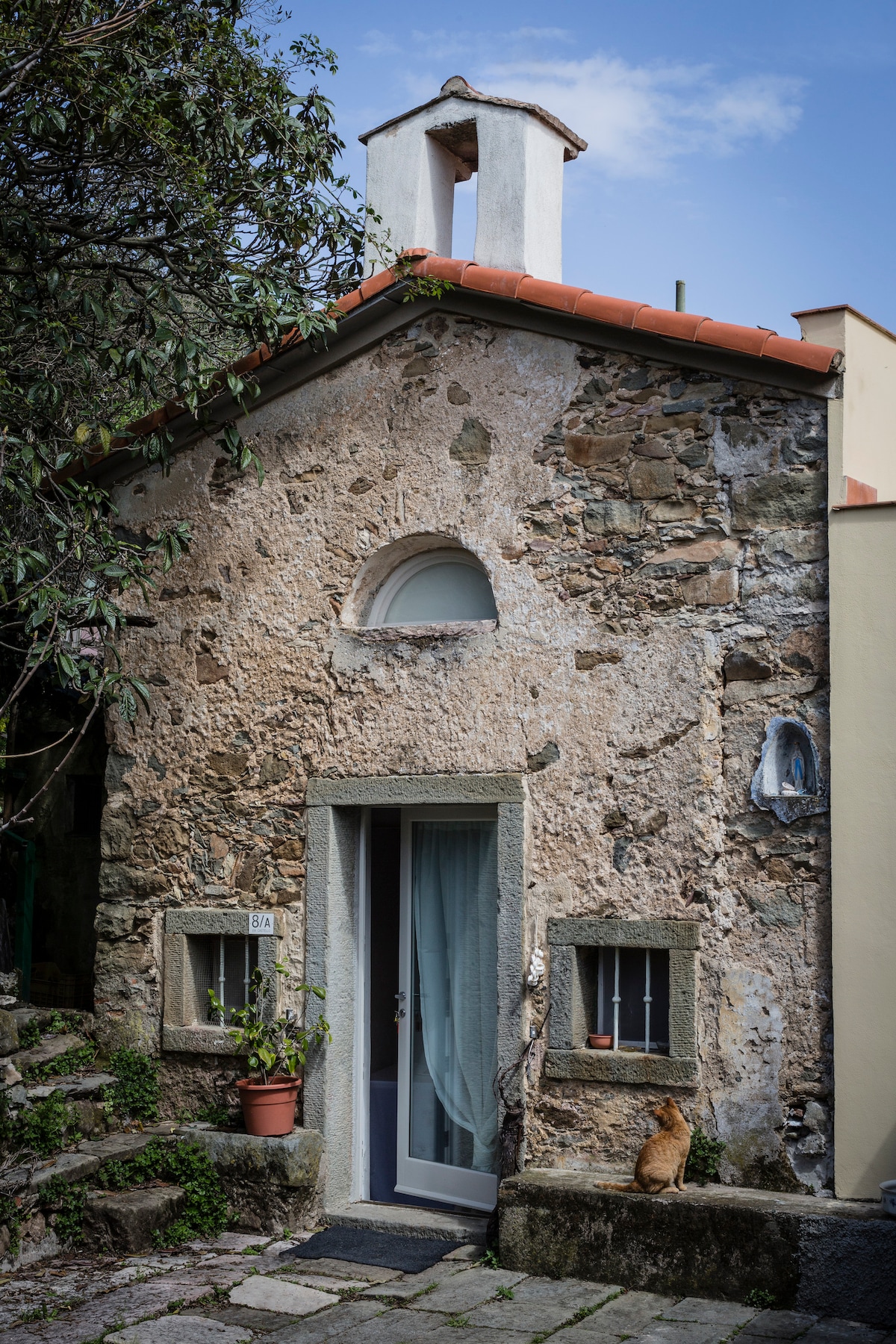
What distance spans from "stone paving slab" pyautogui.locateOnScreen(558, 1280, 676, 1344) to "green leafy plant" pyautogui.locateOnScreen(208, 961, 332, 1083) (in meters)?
1.99

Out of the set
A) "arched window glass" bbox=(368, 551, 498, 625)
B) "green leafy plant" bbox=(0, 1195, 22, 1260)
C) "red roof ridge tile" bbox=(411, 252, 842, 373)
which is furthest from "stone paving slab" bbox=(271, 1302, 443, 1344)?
"red roof ridge tile" bbox=(411, 252, 842, 373)

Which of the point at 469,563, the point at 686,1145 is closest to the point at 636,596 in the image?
→ the point at 469,563

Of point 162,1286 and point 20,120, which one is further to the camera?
point 20,120

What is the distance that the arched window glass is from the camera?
6.40 m

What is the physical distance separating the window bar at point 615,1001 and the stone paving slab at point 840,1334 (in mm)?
1433

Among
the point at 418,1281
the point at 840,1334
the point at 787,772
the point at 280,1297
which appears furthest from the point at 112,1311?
the point at 787,772

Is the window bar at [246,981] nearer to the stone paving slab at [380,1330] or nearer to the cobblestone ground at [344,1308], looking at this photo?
the cobblestone ground at [344,1308]

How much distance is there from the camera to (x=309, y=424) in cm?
676

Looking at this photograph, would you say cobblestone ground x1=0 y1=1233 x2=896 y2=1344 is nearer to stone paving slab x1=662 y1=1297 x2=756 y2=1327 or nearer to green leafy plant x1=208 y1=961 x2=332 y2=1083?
stone paving slab x1=662 y1=1297 x2=756 y2=1327

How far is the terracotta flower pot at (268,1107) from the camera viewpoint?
6.20 m

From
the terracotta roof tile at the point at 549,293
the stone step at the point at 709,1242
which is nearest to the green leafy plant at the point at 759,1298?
the stone step at the point at 709,1242

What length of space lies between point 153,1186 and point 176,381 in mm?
4107

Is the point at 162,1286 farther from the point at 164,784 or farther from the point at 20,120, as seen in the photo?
the point at 20,120

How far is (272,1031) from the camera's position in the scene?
21.0ft
